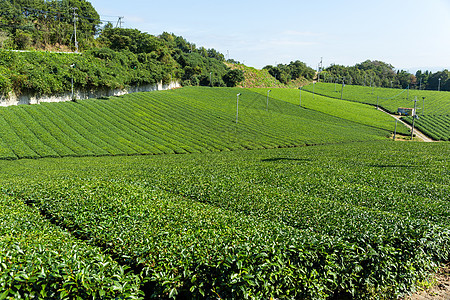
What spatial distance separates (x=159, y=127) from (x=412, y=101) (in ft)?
339

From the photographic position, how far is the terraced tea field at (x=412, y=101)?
275ft

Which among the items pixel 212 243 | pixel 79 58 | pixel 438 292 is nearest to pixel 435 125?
pixel 79 58

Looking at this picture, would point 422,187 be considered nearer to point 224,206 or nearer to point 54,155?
point 224,206

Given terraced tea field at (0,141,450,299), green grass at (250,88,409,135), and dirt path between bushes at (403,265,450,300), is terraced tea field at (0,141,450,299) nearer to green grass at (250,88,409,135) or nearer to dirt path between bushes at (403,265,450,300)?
dirt path between bushes at (403,265,450,300)

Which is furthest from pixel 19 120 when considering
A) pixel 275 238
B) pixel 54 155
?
pixel 275 238

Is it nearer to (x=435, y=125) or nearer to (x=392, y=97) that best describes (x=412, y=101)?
(x=392, y=97)

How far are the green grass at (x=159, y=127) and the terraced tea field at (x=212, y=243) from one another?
28.4 meters

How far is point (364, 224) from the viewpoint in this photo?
11.6m

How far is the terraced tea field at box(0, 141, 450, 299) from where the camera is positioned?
7.26 metres

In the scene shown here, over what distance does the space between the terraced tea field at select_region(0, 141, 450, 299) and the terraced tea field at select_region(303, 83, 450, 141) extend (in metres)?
74.9

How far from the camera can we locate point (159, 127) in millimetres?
57281

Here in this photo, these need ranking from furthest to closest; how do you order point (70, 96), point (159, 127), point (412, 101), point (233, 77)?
point (233, 77)
point (412, 101)
point (70, 96)
point (159, 127)

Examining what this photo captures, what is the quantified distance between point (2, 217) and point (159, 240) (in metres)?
6.30

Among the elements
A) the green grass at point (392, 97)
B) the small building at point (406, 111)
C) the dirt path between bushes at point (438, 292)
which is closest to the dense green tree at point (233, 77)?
the green grass at point (392, 97)
